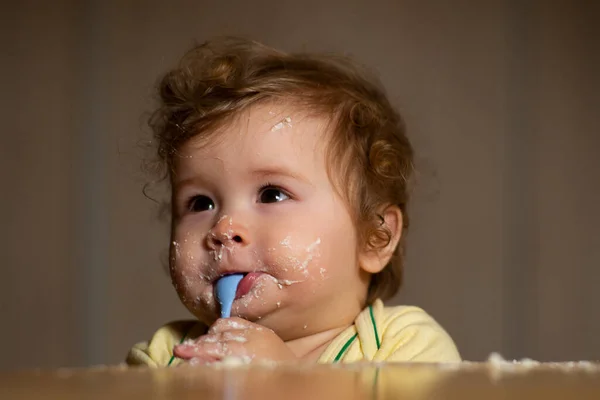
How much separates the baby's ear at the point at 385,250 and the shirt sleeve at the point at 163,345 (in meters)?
0.24

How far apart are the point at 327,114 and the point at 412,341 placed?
11.6 inches

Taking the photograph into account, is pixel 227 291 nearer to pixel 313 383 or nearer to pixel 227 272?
pixel 227 272

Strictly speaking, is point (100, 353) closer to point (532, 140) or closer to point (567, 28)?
point (532, 140)

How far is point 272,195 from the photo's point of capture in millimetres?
1046

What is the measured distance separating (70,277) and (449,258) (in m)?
1.06

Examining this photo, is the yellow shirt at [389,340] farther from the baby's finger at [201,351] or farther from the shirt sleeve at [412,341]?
the baby's finger at [201,351]

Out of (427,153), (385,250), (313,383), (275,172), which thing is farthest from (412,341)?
(427,153)

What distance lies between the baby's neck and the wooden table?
1.57ft

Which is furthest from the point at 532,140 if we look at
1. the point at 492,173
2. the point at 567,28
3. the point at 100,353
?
the point at 100,353

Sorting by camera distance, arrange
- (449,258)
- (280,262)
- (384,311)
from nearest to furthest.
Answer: (280,262)
(384,311)
(449,258)

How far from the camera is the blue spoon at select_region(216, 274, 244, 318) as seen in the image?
99 cm

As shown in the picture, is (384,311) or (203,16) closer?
(384,311)

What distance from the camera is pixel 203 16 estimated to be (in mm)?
2576

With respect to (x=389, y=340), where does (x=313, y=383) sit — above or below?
above
